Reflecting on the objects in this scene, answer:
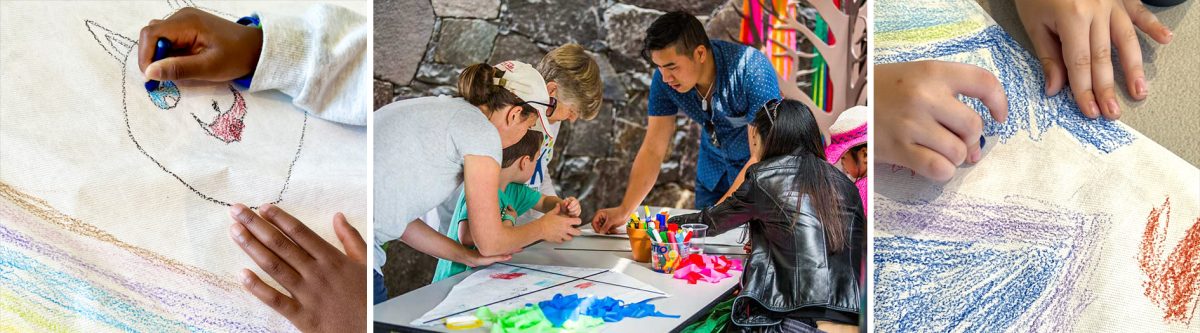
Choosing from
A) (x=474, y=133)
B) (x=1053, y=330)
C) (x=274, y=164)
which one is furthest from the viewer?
(x=274, y=164)

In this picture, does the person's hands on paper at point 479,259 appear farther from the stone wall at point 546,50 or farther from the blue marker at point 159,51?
the blue marker at point 159,51

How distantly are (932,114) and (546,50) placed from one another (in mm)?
569

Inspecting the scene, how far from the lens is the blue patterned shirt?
0.93m

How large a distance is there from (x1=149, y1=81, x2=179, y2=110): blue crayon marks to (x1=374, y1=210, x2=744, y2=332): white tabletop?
0.60 m

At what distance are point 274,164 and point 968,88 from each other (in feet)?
3.55

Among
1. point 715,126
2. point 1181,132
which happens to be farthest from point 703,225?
point 1181,132

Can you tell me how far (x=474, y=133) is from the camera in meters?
0.91

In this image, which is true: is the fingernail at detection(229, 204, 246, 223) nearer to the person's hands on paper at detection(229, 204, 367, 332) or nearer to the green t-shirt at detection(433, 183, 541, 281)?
the person's hands on paper at detection(229, 204, 367, 332)

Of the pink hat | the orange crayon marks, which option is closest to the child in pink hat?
the pink hat

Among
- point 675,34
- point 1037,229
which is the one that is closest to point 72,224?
point 675,34

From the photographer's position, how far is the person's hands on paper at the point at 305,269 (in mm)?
1121

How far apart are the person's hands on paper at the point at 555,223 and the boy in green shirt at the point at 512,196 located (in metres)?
0.02

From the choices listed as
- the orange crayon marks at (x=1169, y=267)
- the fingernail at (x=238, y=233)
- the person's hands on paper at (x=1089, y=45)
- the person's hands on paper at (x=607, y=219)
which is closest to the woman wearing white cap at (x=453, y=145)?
the person's hands on paper at (x=607, y=219)

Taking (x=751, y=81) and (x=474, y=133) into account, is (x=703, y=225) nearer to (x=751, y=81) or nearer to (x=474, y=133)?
(x=751, y=81)
